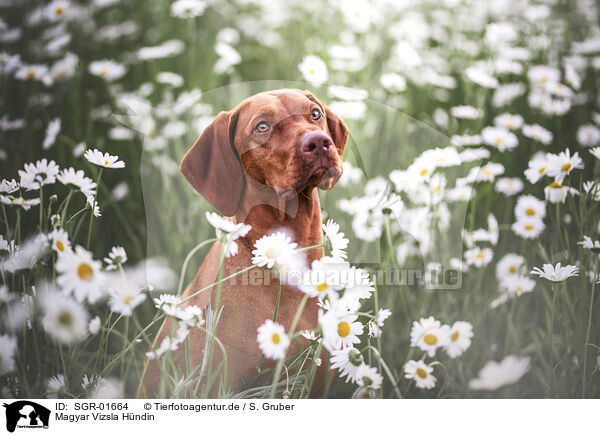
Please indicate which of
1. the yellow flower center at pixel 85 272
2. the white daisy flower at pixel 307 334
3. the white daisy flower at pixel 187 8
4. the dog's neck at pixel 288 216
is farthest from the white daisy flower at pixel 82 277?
the white daisy flower at pixel 187 8

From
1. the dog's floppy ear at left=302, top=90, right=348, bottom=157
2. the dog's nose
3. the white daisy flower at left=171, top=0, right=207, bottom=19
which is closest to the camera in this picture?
the dog's nose

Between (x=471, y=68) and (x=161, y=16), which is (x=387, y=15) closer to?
(x=471, y=68)

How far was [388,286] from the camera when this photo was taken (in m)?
Answer: 0.94

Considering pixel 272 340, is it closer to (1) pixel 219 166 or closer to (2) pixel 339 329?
(2) pixel 339 329

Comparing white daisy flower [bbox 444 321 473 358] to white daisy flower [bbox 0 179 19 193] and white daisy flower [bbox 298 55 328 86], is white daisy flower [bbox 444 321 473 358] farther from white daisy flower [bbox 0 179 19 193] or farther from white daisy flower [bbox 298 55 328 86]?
white daisy flower [bbox 0 179 19 193]

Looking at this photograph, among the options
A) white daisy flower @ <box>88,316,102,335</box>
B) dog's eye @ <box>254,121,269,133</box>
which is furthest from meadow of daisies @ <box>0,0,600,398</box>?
dog's eye @ <box>254,121,269,133</box>

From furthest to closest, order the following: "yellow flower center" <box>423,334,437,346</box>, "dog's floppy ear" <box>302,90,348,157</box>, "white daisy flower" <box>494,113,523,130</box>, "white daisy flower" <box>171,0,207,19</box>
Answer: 1. "white daisy flower" <box>494,113,523,130</box>
2. "white daisy flower" <box>171,0,207,19</box>
3. "yellow flower center" <box>423,334,437,346</box>
4. "dog's floppy ear" <box>302,90,348,157</box>

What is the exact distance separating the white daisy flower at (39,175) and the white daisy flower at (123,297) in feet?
0.80

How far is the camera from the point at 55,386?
89 centimetres

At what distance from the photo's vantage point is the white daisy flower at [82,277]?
0.76 metres

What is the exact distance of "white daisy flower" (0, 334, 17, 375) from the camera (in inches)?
35.4

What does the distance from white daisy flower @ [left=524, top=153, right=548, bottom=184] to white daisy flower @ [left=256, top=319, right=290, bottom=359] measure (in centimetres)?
67

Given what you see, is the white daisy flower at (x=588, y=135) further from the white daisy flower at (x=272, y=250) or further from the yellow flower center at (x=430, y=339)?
the white daisy flower at (x=272, y=250)
